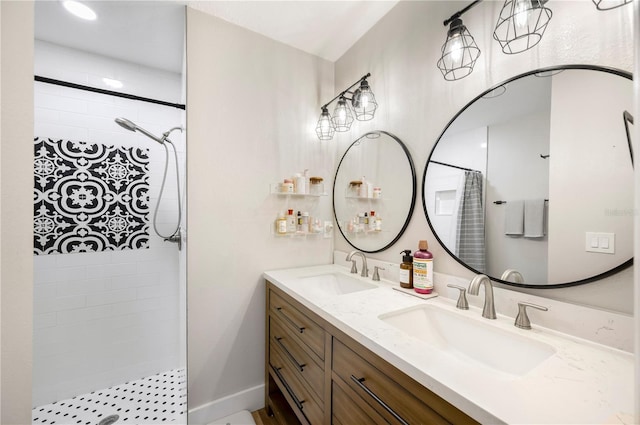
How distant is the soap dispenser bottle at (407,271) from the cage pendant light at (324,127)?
3.58 feet

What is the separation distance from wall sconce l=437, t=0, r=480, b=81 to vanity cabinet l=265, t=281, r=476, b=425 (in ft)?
4.08

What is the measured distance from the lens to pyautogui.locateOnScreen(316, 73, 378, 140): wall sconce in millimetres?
1549

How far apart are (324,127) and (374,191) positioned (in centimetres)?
64

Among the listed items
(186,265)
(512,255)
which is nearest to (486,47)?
(512,255)

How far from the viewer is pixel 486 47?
108 centimetres

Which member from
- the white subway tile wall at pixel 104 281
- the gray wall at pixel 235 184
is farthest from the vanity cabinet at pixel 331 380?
the white subway tile wall at pixel 104 281

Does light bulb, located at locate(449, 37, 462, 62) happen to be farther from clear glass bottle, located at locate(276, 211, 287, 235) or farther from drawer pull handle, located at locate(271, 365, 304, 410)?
drawer pull handle, located at locate(271, 365, 304, 410)

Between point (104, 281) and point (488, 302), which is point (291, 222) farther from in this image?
point (104, 281)

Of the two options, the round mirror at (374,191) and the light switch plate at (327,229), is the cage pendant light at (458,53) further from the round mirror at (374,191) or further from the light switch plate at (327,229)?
the light switch plate at (327,229)

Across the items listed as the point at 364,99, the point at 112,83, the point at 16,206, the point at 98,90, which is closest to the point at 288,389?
the point at 16,206

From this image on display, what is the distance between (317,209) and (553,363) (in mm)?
1515

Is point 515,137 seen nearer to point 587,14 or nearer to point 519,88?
point 519,88

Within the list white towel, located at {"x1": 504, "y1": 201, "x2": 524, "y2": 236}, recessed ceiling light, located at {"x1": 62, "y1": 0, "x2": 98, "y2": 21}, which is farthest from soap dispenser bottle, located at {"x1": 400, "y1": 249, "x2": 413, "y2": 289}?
recessed ceiling light, located at {"x1": 62, "y1": 0, "x2": 98, "y2": 21}

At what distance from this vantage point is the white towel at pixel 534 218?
0.91 meters
